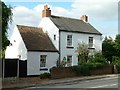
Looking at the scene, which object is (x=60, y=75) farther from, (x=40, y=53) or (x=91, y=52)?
(x=91, y=52)

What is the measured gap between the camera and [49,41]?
3853 centimetres

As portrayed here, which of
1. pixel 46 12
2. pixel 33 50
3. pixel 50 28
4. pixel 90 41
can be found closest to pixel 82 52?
pixel 90 41

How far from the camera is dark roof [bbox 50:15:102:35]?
39.2 metres

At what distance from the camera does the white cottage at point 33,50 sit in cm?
3428

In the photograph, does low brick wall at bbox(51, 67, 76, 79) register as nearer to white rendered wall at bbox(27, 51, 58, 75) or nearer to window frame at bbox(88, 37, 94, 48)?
white rendered wall at bbox(27, 51, 58, 75)

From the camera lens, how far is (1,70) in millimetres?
27203

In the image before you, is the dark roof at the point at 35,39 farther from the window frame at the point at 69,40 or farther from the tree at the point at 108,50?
the tree at the point at 108,50

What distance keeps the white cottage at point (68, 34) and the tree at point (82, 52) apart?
57 centimetres

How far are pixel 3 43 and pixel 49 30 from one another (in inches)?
509

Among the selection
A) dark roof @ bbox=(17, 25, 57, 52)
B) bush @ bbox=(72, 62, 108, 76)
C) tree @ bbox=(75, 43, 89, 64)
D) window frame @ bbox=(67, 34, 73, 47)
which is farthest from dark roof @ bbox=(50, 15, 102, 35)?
bush @ bbox=(72, 62, 108, 76)

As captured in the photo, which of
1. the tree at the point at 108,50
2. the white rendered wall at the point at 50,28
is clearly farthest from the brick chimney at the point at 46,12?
the tree at the point at 108,50

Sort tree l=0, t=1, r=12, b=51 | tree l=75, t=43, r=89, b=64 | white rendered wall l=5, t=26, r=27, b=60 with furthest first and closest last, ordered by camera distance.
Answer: tree l=75, t=43, r=89, b=64 < white rendered wall l=5, t=26, r=27, b=60 < tree l=0, t=1, r=12, b=51

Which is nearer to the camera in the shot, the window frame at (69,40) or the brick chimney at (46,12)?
the window frame at (69,40)

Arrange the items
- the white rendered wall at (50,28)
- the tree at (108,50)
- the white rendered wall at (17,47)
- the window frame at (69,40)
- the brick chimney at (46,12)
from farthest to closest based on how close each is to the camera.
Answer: the tree at (108,50)
the brick chimney at (46,12)
the window frame at (69,40)
the white rendered wall at (50,28)
the white rendered wall at (17,47)
